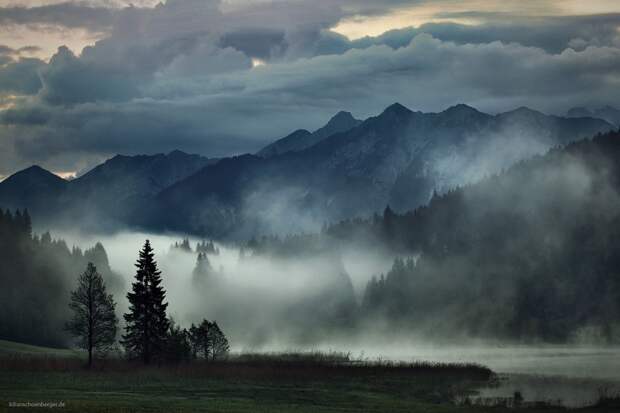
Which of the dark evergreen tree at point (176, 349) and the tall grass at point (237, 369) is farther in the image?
the dark evergreen tree at point (176, 349)

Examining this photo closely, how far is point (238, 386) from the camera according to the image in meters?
105

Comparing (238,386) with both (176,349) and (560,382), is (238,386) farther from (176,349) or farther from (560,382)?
(560,382)

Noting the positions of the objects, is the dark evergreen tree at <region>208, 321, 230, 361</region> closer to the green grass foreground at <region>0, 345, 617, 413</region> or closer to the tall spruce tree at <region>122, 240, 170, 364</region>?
the green grass foreground at <region>0, 345, 617, 413</region>

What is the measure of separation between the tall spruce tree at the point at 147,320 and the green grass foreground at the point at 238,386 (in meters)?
3.96

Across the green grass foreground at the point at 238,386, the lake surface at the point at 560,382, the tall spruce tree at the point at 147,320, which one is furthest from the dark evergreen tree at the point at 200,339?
the lake surface at the point at 560,382

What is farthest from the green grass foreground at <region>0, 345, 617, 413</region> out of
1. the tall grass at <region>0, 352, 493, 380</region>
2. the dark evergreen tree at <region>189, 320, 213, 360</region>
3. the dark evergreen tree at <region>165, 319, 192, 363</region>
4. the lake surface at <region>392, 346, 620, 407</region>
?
the dark evergreen tree at <region>189, 320, 213, 360</region>

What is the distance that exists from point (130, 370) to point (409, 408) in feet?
160

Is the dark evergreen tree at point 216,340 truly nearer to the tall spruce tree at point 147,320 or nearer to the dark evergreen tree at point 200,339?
the dark evergreen tree at point 200,339

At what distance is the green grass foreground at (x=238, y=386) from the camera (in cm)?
8131

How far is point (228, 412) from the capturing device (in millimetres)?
75250

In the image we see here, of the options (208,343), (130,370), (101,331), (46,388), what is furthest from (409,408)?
(208,343)

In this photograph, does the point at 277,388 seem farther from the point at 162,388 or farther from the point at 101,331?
the point at 101,331

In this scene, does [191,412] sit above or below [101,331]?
below

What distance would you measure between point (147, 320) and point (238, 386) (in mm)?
30867
